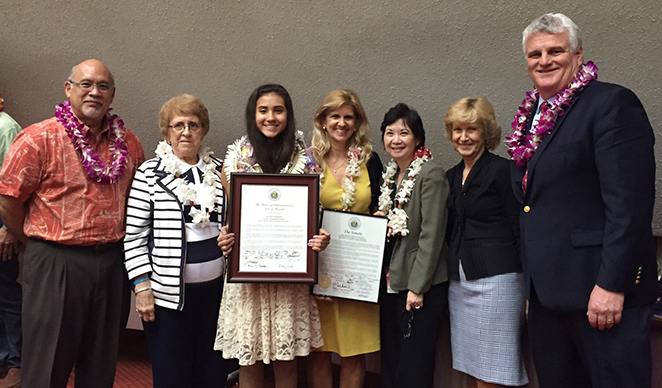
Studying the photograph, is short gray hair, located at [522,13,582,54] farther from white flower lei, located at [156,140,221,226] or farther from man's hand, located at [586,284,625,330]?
white flower lei, located at [156,140,221,226]

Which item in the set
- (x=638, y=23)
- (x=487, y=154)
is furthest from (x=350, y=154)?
(x=638, y=23)

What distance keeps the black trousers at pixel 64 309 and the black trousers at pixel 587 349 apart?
1819 mm

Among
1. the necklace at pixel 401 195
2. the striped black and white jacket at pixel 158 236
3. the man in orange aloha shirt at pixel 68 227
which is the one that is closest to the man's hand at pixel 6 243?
the man in orange aloha shirt at pixel 68 227

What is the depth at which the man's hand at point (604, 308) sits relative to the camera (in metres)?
1.48

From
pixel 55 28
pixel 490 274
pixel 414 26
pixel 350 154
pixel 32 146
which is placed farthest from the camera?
pixel 55 28

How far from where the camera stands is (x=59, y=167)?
2.14 meters

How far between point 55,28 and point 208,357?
296 cm

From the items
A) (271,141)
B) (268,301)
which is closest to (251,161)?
(271,141)

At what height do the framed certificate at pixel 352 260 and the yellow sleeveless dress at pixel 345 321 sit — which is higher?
the framed certificate at pixel 352 260

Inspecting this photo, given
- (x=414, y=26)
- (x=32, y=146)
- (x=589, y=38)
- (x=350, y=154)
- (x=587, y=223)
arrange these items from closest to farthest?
(x=587, y=223), (x=32, y=146), (x=350, y=154), (x=589, y=38), (x=414, y=26)

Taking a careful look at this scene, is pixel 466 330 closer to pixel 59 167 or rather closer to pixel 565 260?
pixel 565 260

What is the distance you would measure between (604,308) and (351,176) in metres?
→ 1.18

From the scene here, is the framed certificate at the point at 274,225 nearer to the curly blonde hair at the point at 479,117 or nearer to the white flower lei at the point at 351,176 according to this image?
the white flower lei at the point at 351,176

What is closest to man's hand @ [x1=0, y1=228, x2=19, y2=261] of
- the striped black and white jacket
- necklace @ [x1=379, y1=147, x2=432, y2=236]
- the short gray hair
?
the striped black and white jacket
